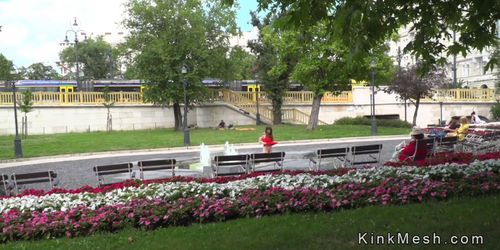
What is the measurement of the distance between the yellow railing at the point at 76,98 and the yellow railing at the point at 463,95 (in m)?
28.4

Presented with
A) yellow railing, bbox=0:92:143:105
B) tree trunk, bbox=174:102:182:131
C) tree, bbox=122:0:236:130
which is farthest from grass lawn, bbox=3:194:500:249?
yellow railing, bbox=0:92:143:105

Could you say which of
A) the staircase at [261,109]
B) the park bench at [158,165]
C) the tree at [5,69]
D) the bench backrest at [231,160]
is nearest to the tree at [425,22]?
the bench backrest at [231,160]

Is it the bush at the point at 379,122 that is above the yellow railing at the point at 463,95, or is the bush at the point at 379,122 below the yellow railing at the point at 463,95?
below

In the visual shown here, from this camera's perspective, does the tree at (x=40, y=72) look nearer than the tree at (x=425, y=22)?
No

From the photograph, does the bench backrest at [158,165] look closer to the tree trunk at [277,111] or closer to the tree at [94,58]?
the tree trunk at [277,111]

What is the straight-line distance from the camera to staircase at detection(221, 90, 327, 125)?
1965 inches

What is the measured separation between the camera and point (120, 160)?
2347cm

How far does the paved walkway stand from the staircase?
60.6 ft

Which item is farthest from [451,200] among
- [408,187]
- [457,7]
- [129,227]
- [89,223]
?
[89,223]

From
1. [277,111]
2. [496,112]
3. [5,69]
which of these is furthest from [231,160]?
[5,69]

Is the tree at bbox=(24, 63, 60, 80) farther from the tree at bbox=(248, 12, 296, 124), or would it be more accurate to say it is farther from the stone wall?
the tree at bbox=(248, 12, 296, 124)

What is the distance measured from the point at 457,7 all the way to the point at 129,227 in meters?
5.47

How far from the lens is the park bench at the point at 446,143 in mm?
15680

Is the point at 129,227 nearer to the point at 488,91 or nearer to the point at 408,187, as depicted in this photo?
the point at 408,187
